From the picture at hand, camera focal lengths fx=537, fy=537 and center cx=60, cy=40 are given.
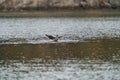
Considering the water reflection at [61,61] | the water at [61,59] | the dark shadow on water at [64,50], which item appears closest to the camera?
the water reflection at [61,61]

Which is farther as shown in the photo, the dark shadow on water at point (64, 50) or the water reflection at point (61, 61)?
the dark shadow on water at point (64, 50)

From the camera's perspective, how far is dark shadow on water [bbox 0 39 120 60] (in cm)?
4622

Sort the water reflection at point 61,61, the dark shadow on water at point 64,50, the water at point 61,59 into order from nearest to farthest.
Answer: the water reflection at point 61,61 < the water at point 61,59 < the dark shadow on water at point 64,50

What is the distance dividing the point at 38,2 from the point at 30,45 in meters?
84.3

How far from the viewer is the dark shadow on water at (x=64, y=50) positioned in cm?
4622

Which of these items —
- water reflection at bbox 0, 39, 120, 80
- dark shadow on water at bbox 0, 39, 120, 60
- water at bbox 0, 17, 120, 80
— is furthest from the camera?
dark shadow on water at bbox 0, 39, 120, 60

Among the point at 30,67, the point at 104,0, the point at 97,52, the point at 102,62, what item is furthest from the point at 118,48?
the point at 104,0

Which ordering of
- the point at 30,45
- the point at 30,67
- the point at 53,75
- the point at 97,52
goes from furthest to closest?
1. the point at 30,45
2. the point at 97,52
3. the point at 30,67
4. the point at 53,75

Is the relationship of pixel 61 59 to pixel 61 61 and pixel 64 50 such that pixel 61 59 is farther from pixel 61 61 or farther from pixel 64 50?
pixel 64 50

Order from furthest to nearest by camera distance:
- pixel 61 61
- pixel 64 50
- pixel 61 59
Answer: pixel 64 50
pixel 61 59
pixel 61 61

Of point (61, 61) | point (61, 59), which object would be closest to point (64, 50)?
point (61, 59)

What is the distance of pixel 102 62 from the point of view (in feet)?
138

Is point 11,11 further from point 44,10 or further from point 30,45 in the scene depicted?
point 30,45

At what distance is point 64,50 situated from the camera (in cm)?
5031
